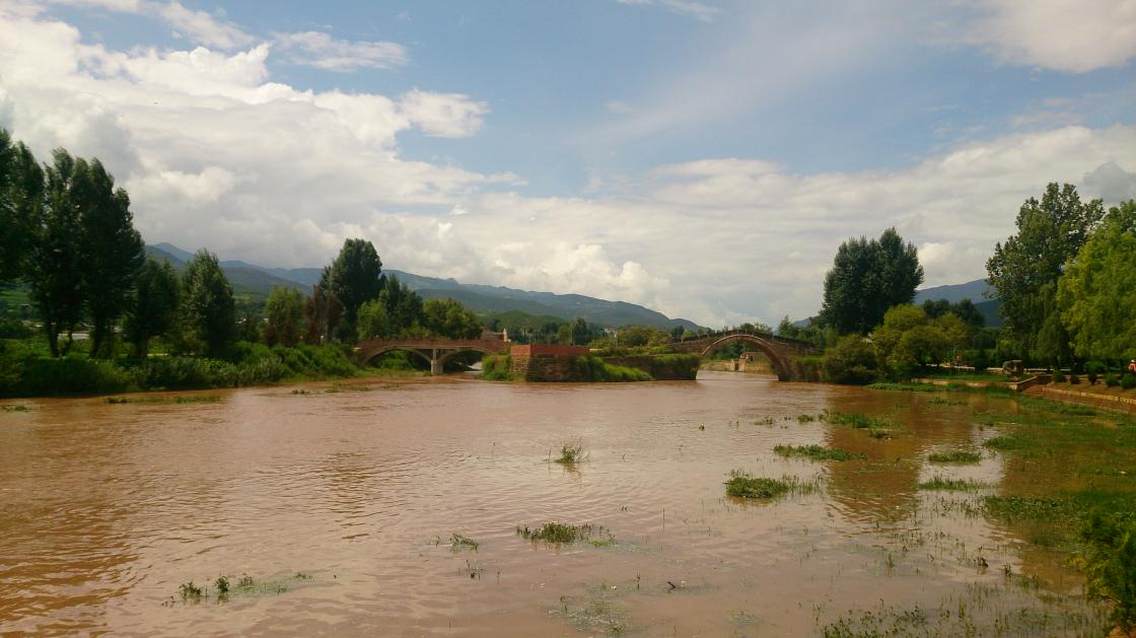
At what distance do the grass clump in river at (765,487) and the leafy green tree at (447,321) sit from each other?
83366mm

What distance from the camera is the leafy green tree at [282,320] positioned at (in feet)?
224

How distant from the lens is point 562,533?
41.0 ft

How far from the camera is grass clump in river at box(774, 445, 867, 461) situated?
2159 cm

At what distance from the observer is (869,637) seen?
8.05 meters

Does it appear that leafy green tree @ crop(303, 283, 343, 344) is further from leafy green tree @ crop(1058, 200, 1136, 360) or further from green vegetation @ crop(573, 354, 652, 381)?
leafy green tree @ crop(1058, 200, 1136, 360)

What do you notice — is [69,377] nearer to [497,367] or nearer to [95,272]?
[95,272]

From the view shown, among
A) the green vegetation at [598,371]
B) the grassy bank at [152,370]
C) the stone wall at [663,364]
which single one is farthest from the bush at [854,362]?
the grassy bank at [152,370]

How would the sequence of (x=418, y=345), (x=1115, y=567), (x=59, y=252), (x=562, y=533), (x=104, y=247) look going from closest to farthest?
(x=1115, y=567), (x=562, y=533), (x=59, y=252), (x=104, y=247), (x=418, y=345)

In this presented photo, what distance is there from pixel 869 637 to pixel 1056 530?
23.2ft

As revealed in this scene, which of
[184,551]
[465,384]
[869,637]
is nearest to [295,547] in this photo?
[184,551]

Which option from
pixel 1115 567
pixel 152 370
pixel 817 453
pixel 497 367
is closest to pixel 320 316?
pixel 497 367

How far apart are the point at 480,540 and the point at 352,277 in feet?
275

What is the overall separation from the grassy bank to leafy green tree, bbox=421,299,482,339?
30482 millimetres

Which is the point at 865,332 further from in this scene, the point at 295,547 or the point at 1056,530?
the point at 295,547
